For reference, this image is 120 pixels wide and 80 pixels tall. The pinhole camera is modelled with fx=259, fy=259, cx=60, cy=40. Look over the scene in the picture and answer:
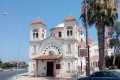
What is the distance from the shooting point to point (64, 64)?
50.2 m

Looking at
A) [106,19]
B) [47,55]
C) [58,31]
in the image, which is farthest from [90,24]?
[58,31]

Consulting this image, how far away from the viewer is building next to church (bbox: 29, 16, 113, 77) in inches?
1967

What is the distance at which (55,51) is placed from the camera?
51.9 m

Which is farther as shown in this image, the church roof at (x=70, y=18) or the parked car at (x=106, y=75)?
the church roof at (x=70, y=18)

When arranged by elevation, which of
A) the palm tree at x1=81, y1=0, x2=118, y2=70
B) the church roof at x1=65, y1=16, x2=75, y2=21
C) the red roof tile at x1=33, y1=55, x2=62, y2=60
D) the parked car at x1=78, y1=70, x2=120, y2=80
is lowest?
the parked car at x1=78, y1=70, x2=120, y2=80

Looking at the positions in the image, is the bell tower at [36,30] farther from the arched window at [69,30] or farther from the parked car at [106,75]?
the parked car at [106,75]

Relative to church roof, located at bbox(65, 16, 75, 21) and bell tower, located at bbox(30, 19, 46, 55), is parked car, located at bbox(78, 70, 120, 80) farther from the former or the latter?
bell tower, located at bbox(30, 19, 46, 55)

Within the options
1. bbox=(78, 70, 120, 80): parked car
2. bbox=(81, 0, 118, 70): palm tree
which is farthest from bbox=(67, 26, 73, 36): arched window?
bbox=(78, 70, 120, 80): parked car

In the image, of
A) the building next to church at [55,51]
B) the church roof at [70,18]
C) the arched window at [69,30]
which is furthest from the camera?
the arched window at [69,30]

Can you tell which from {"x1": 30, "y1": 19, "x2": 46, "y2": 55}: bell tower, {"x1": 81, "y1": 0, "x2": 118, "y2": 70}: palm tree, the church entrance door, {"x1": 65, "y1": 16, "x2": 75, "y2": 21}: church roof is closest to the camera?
{"x1": 81, "y1": 0, "x2": 118, "y2": 70}: palm tree

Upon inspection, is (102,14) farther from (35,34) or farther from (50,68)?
(35,34)

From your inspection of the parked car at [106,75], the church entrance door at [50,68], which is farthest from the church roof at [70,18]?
the parked car at [106,75]

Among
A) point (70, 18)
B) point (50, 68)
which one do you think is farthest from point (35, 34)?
point (70, 18)

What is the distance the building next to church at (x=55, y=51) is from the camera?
1967 inches
